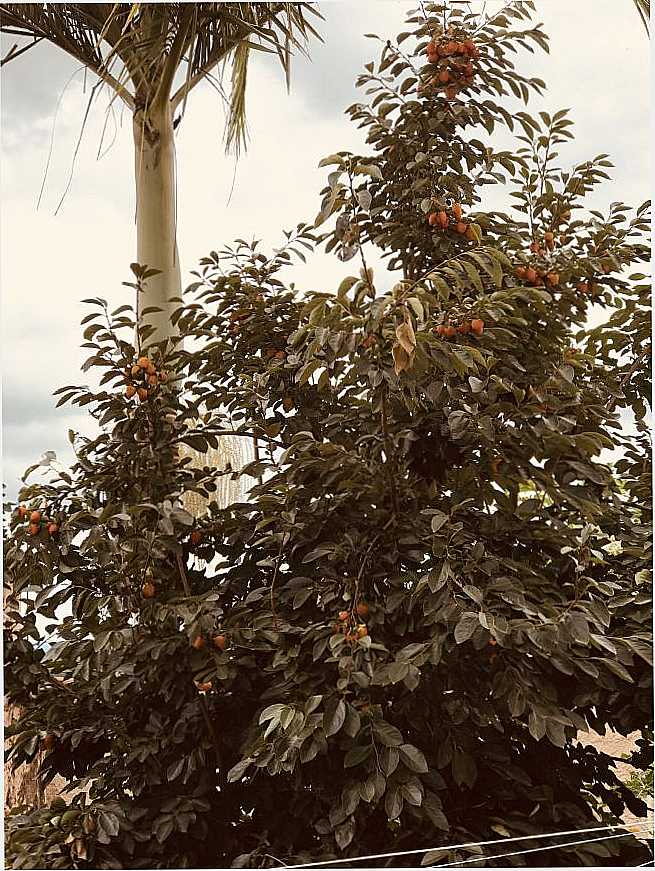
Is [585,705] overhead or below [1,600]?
below

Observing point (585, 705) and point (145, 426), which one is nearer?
point (585, 705)

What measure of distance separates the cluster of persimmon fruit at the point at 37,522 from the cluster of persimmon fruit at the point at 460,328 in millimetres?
690

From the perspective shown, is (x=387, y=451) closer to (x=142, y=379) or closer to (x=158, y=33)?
(x=142, y=379)

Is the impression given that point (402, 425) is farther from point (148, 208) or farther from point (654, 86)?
point (148, 208)

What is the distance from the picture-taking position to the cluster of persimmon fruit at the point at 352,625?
122 cm

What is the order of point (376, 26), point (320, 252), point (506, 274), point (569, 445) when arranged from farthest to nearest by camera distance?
point (320, 252) < point (376, 26) < point (506, 274) < point (569, 445)

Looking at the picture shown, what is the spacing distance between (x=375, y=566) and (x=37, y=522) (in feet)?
1.85

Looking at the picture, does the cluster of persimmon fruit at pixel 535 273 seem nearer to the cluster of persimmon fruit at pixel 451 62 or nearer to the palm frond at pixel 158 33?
the cluster of persimmon fruit at pixel 451 62

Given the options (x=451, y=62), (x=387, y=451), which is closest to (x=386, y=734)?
(x=387, y=451)

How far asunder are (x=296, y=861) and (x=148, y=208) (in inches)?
53.7

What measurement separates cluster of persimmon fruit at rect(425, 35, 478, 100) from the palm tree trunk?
2.33 feet

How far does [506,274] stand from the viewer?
1.41 metres

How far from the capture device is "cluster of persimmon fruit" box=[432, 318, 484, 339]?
4.01 ft

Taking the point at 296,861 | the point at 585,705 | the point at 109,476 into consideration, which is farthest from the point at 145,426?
the point at 585,705
